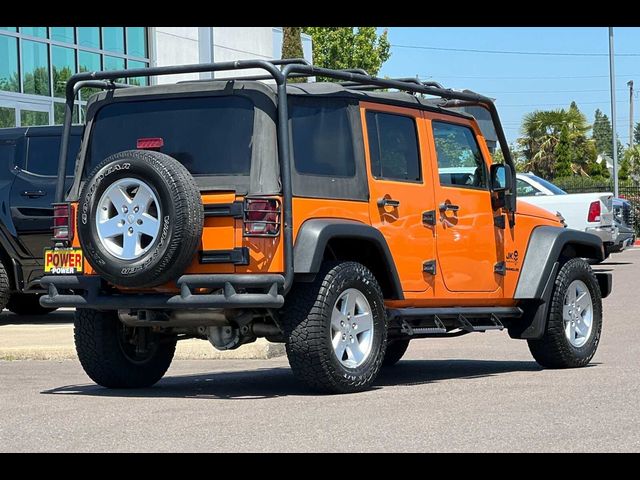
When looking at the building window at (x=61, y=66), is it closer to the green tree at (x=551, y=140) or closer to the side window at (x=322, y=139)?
the side window at (x=322, y=139)

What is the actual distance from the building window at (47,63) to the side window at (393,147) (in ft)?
59.8

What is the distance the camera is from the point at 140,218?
29.9 feet

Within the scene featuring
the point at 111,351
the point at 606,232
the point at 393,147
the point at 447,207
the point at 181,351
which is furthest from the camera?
the point at 606,232

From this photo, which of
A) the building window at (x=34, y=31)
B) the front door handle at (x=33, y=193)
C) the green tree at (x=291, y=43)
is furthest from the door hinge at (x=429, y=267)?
the green tree at (x=291, y=43)

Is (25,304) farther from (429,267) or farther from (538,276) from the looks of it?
(429,267)

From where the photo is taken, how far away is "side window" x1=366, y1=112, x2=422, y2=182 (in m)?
9.91

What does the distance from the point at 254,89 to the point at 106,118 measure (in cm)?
125

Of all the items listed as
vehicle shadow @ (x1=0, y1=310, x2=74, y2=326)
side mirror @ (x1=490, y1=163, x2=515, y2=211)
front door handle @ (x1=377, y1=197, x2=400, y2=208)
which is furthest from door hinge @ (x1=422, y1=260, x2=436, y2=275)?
vehicle shadow @ (x1=0, y1=310, x2=74, y2=326)

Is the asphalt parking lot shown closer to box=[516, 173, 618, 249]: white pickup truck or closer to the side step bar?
the side step bar

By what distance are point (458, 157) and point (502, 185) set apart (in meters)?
0.44

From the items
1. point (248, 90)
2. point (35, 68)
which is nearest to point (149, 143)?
point (248, 90)

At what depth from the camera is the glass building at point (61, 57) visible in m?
27.8

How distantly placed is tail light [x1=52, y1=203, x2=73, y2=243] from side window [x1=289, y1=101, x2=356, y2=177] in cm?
170
